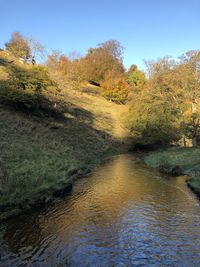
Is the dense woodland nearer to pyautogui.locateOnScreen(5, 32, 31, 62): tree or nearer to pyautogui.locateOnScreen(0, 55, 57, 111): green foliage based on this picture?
pyautogui.locateOnScreen(0, 55, 57, 111): green foliage

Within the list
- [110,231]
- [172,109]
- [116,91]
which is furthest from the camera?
[116,91]

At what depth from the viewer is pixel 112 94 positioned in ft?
239

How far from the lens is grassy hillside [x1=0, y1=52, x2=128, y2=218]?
1569 centimetres

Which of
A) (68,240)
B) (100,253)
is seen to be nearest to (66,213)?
(68,240)

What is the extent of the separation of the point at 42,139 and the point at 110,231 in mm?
22628

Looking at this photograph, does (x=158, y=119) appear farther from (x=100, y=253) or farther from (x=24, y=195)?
(x=100, y=253)

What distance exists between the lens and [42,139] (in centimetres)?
3241

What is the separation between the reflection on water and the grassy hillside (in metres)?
Result: 2.08

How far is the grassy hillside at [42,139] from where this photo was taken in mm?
15691

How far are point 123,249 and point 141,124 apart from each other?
33.2 m

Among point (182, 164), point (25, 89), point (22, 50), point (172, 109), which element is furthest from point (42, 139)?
point (22, 50)

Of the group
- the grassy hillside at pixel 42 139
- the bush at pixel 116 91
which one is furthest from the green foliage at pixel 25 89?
the bush at pixel 116 91

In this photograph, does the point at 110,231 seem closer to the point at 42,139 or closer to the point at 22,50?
the point at 42,139

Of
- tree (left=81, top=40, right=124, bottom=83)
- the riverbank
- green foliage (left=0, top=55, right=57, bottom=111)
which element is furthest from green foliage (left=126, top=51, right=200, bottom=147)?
tree (left=81, top=40, right=124, bottom=83)
